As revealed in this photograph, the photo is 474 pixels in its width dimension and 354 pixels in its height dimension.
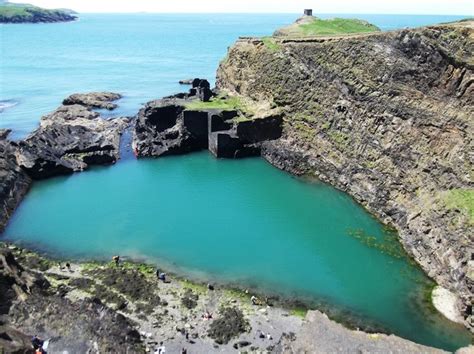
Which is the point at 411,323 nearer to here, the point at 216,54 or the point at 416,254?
the point at 416,254

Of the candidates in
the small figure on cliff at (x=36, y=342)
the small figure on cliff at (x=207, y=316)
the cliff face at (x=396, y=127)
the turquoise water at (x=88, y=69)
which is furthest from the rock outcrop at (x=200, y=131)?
the small figure on cliff at (x=36, y=342)

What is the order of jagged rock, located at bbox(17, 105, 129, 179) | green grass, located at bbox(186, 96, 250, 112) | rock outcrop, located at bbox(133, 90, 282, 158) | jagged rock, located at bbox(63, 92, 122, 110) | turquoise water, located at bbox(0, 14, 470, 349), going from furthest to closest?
→ jagged rock, located at bbox(63, 92, 122, 110)
green grass, located at bbox(186, 96, 250, 112)
rock outcrop, located at bbox(133, 90, 282, 158)
jagged rock, located at bbox(17, 105, 129, 179)
turquoise water, located at bbox(0, 14, 470, 349)

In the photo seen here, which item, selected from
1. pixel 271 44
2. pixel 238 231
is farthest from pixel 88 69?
pixel 238 231

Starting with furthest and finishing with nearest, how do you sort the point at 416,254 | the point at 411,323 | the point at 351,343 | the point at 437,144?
the point at 437,144, the point at 416,254, the point at 411,323, the point at 351,343

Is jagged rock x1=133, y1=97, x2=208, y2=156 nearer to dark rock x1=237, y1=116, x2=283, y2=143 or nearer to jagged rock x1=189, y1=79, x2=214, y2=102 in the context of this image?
jagged rock x1=189, y1=79, x2=214, y2=102

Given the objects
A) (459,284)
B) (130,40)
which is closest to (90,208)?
(459,284)

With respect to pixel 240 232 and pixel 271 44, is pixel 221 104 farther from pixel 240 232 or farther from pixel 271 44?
pixel 240 232

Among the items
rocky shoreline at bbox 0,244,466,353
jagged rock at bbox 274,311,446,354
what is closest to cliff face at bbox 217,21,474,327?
jagged rock at bbox 274,311,446,354
